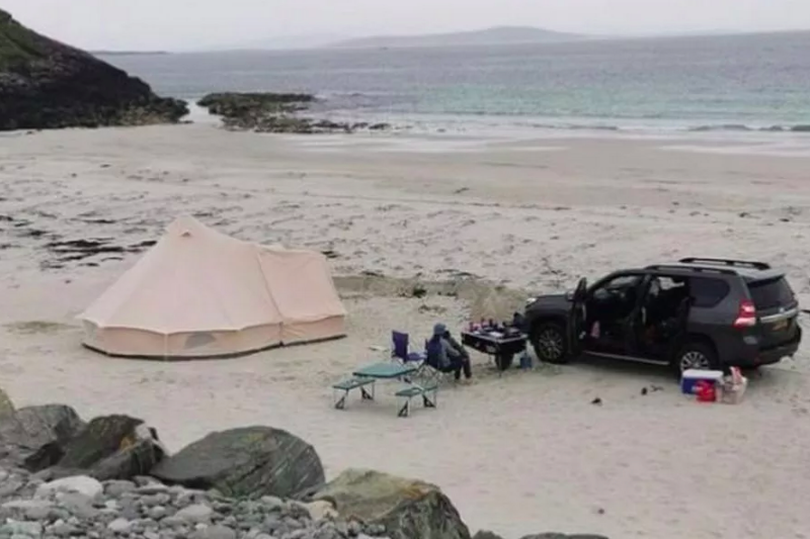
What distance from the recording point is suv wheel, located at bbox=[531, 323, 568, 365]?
16906mm

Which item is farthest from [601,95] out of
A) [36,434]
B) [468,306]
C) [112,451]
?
[112,451]

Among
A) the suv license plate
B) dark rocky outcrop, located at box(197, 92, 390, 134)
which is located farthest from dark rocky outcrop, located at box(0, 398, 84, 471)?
dark rocky outcrop, located at box(197, 92, 390, 134)

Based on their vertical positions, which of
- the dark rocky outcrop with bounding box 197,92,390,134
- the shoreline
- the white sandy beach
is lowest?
the dark rocky outcrop with bounding box 197,92,390,134

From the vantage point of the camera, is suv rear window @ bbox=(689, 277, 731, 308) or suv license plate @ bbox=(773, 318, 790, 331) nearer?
suv license plate @ bbox=(773, 318, 790, 331)

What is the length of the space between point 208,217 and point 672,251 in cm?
1249

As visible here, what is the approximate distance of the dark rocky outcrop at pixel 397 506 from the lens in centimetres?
824

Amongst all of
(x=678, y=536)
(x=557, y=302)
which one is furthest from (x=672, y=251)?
(x=678, y=536)

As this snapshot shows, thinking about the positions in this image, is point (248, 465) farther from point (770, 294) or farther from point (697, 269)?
point (770, 294)

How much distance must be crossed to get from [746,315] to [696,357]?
2.81ft

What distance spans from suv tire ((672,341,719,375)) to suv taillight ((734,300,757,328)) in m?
0.52

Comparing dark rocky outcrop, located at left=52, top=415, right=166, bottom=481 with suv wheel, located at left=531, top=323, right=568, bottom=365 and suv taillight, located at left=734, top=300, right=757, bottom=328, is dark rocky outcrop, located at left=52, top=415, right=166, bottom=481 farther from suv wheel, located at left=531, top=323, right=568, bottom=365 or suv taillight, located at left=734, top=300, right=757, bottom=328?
suv taillight, located at left=734, top=300, right=757, bottom=328

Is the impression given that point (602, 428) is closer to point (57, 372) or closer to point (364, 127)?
point (57, 372)

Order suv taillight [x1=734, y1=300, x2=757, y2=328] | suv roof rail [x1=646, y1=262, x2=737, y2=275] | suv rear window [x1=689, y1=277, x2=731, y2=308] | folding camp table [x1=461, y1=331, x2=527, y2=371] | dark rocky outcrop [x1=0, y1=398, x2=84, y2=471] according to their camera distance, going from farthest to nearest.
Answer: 1. folding camp table [x1=461, y1=331, x2=527, y2=371]
2. suv roof rail [x1=646, y1=262, x2=737, y2=275]
3. suv rear window [x1=689, y1=277, x2=731, y2=308]
4. suv taillight [x1=734, y1=300, x2=757, y2=328]
5. dark rocky outcrop [x1=0, y1=398, x2=84, y2=471]

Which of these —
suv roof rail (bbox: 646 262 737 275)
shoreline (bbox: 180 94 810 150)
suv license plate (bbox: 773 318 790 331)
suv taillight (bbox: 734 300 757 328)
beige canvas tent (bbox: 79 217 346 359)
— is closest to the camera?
suv taillight (bbox: 734 300 757 328)
